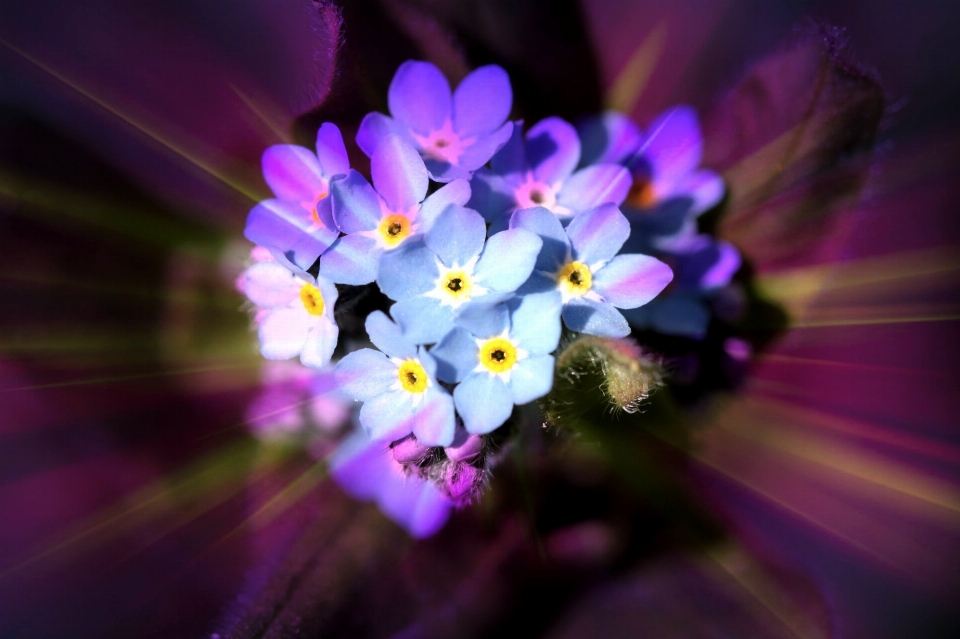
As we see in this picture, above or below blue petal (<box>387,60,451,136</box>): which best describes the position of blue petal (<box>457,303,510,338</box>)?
below

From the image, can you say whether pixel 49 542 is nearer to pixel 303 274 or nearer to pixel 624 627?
pixel 303 274

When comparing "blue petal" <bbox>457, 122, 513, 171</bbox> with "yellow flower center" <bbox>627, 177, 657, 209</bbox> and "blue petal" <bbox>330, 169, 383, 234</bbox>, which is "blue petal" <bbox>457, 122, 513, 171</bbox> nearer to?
"blue petal" <bbox>330, 169, 383, 234</bbox>

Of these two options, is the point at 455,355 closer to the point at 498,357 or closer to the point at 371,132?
the point at 498,357

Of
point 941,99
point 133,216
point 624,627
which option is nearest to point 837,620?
point 624,627

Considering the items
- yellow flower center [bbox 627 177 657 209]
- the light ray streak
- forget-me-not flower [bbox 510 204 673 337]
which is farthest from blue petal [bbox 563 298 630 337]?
the light ray streak

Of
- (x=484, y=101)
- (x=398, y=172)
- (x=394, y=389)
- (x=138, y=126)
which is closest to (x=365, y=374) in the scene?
(x=394, y=389)

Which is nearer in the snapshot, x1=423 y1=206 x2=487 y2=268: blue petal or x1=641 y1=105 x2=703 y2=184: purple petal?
x1=423 y1=206 x2=487 y2=268: blue petal
